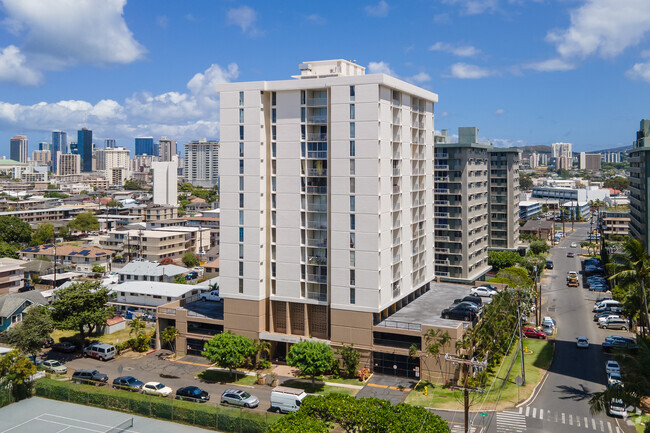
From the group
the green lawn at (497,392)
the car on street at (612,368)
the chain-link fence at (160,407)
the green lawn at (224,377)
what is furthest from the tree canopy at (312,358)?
the car on street at (612,368)

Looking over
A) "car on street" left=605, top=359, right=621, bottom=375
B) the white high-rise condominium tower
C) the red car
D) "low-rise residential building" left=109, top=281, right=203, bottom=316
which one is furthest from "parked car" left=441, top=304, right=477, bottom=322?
"low-rise residential building" left=109, top=281, right=203, bottom=316

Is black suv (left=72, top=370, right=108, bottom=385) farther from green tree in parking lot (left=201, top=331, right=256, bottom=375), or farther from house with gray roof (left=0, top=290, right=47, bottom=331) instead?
house with gray roof (left=0, top=290, right=47, bottom=331)

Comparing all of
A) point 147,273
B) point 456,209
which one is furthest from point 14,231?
point 456,209

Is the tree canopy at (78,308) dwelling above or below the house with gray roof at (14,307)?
above

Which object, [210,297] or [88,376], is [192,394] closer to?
[88,376]

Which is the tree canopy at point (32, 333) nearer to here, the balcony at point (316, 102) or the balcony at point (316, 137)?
the balcony at point (316, 137)

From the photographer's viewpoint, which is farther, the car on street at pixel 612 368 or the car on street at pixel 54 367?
the car on street at pixel 54 367
